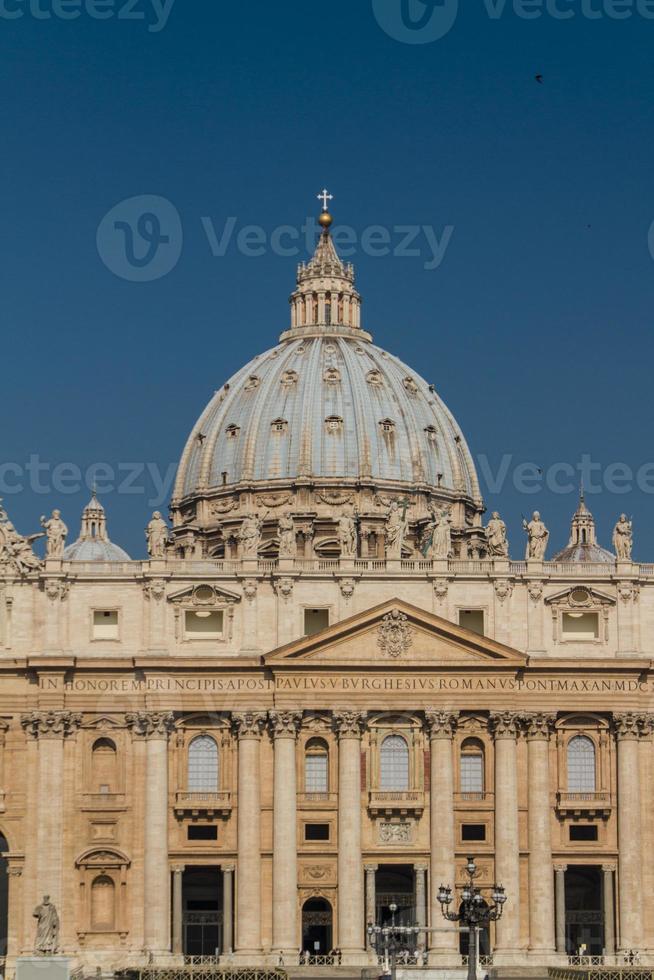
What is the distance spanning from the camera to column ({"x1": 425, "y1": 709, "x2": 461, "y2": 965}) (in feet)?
382

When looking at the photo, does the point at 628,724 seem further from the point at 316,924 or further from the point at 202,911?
the point at 202,911

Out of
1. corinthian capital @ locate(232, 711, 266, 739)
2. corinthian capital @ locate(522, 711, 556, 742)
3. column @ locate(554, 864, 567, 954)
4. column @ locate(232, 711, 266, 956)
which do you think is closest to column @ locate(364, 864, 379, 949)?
column @ locate(232, 711, 266, 956)

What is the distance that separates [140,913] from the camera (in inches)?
4609

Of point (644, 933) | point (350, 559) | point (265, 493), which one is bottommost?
point (644, 933)

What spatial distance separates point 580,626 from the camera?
12194cm

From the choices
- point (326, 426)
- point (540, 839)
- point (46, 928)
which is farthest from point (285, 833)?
point (326, 426)

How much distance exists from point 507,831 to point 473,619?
10.1 meters

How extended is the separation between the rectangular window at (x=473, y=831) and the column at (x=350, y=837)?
16.3 feet

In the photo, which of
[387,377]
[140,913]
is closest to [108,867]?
[140,913]

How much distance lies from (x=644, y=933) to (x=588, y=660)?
41.2 feet

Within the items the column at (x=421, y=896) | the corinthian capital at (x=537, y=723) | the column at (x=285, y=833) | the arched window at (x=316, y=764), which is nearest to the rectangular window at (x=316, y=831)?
the column at (x=285, y=833)

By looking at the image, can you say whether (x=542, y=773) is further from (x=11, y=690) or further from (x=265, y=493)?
(x=265, y=493)

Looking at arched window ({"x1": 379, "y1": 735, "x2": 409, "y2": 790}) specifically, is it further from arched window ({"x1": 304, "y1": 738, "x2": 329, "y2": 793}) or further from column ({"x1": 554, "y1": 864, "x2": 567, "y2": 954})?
column ({"x1": 554, "y1": 864, "x2": 567, "y2": 954})

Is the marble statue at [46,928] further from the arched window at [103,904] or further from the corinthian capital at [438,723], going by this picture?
the corinthian capital at [438,723]
